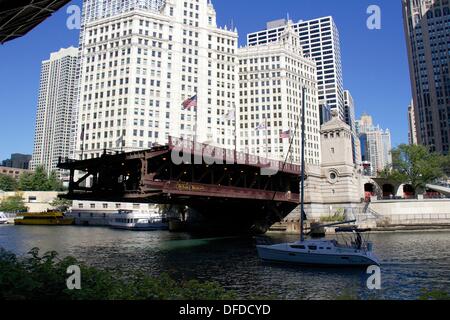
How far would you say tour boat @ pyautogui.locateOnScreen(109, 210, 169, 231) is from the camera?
107312 mm

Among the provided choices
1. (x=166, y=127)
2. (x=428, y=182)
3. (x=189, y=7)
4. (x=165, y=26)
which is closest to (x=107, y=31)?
(x=165, y=26)

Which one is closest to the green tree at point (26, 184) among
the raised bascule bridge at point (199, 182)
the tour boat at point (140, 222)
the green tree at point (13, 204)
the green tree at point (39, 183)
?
the green tree at point (39, 183)

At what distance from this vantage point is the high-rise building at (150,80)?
136 m

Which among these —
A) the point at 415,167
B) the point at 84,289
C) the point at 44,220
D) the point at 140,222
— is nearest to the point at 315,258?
the point at 84,289

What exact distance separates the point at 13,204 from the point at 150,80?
78068mm

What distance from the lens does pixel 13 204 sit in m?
152

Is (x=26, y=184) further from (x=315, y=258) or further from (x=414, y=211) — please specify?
(x=315, y=258)

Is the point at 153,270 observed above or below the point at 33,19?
below

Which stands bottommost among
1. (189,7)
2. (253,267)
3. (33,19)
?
(253,267)

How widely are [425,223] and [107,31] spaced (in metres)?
130

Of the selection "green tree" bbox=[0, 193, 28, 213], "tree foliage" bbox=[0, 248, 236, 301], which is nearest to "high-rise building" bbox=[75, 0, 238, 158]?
"green tree" bbox=[0, 193, 28, 213]

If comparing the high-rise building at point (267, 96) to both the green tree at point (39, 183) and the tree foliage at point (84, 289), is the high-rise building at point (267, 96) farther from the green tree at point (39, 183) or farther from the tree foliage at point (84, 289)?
the tree foliage at point (84, 289)
